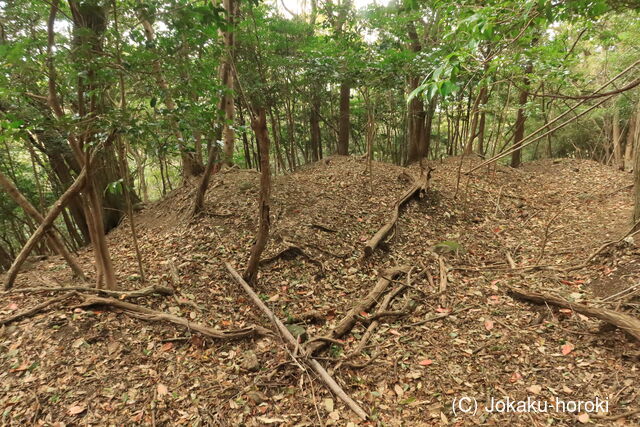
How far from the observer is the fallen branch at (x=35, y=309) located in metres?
3.41

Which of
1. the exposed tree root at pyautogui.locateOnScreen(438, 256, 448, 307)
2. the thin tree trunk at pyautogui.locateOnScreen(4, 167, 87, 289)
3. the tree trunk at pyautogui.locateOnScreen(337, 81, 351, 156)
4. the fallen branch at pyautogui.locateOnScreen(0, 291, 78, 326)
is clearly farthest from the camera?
the tree trunk at pyautogui.locateOnScreen(337, 81, 351, 156)

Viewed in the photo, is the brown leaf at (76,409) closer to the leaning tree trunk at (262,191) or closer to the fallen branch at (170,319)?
the fallen branch at (170,319)

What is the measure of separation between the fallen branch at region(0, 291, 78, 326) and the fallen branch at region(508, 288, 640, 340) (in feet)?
18.2

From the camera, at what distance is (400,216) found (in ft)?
21.1

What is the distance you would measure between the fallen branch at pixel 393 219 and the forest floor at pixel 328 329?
188 mm

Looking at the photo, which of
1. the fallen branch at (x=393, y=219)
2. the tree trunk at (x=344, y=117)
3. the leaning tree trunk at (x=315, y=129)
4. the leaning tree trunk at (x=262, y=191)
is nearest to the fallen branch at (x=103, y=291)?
the leaning tree trunk at (x=262, y=191)

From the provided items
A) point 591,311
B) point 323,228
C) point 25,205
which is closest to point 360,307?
point 323,228

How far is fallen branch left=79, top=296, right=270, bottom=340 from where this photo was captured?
3592mm

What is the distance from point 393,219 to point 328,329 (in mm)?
2845

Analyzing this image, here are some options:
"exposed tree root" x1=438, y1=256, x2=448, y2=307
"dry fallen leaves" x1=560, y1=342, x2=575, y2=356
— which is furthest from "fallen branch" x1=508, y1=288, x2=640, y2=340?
"exposed tree root" x1=438, y1=256, x2=448, y2=307

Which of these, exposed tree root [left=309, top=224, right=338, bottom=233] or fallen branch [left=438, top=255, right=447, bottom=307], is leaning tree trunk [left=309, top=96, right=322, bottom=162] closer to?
exposed tree root [left=309, top=224, right=338, bottom=233]

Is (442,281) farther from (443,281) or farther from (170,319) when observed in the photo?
(170,319)

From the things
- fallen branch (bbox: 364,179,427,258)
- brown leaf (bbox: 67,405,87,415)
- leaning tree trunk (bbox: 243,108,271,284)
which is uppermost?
leaning tree trunk (bbox: 243,108,271,284)

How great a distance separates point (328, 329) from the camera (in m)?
3.91
